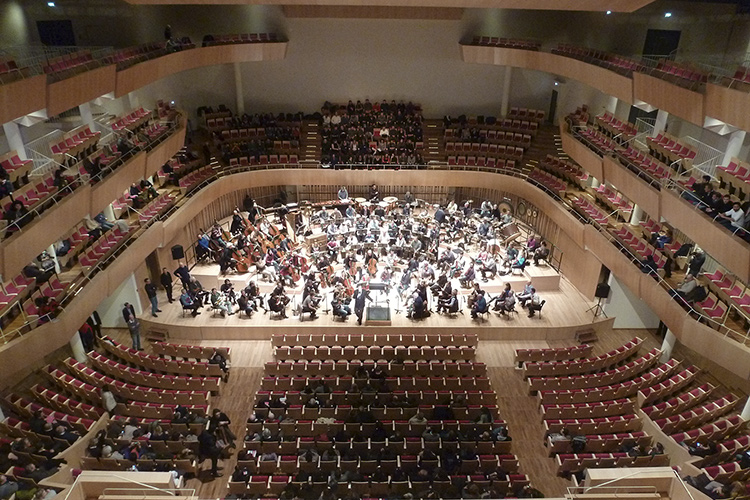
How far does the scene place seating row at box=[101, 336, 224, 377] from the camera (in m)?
9.75

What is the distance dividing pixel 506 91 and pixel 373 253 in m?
8.58

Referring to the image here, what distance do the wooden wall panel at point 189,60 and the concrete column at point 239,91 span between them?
144cm

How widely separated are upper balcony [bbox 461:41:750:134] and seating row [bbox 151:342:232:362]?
9.71 meters

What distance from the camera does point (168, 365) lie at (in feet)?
32.0

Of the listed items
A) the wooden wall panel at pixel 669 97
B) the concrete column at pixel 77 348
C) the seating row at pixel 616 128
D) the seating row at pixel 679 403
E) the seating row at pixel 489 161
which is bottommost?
Result: the seating row at pixel 679 403

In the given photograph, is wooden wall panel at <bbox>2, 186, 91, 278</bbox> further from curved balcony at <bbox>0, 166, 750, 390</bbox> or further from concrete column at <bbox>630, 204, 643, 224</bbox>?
concrete column at <bbox>630, 204, 643, 224</bbox>

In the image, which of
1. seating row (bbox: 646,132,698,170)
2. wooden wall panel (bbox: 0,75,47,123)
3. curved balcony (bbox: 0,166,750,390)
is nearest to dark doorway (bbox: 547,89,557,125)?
curved balcony (bbox: 0,166,750,390)

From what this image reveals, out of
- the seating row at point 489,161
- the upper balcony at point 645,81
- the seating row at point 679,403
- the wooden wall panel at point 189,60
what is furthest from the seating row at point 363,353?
the seating row at point 489,161

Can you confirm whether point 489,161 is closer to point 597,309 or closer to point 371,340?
point 597,309

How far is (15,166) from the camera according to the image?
919 centimetres

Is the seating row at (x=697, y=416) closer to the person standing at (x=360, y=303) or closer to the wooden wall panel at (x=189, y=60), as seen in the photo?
the person standing at (x=360, y=303)

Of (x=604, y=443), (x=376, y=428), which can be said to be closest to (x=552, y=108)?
(x=604, y=443)

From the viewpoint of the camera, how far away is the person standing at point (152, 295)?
11.2 metres

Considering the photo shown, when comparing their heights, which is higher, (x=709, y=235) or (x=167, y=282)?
(x=709, y=235)
